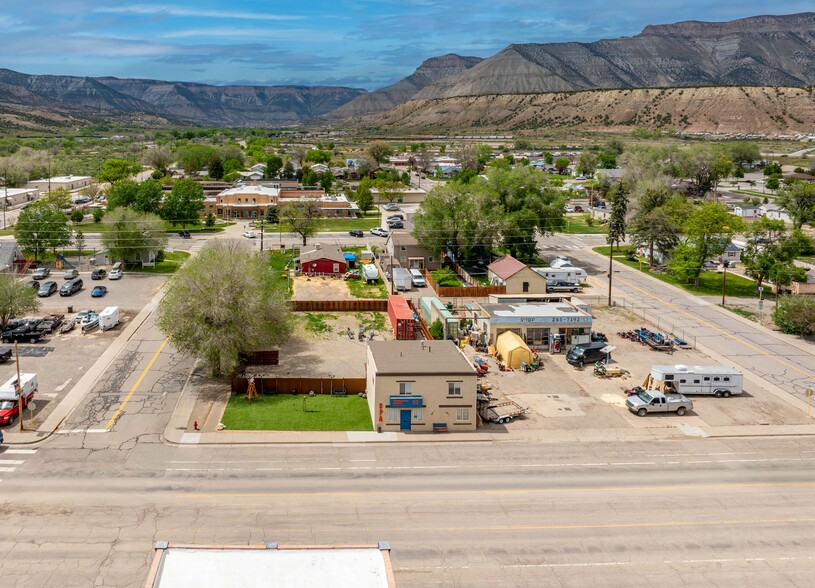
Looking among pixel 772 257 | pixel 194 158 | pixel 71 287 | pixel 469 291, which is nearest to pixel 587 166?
pixel 194 158

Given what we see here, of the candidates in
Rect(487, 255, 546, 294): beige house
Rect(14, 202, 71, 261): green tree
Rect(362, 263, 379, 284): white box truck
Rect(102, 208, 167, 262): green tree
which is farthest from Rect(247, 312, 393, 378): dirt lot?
Rect(14, 202, 71, 261): green tree

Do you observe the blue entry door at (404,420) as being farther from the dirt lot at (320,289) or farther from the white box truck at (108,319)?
the dirt lot at (320,289)

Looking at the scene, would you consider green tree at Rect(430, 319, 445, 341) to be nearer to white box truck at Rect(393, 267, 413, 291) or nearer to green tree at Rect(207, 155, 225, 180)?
white box truck at Rect(393, 267, 413, 291)

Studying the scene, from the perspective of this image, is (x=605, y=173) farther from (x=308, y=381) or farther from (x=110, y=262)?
(x=308, y=381)

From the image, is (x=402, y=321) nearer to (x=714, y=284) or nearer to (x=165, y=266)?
(x=165, y=266)

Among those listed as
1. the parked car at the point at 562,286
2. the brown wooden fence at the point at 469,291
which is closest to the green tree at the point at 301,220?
the brown wooden fence at the point at 469,291

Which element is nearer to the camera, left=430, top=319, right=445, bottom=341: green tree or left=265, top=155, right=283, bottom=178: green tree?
left=430, top=319, right=445, bottom=341: green tree
